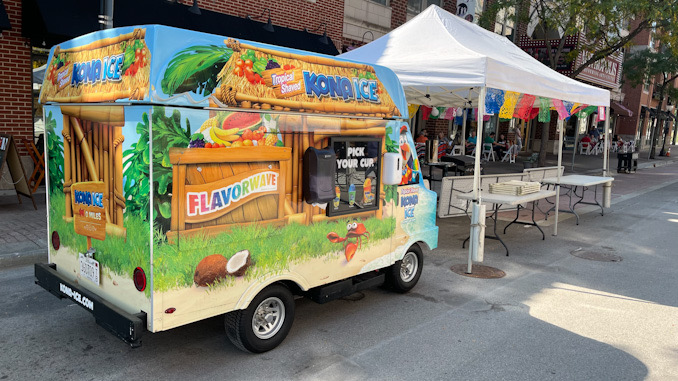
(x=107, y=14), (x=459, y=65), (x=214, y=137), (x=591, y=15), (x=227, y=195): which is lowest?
(x=227, y=195)

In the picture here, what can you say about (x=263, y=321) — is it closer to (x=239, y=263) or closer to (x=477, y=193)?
(x=239, y=263)

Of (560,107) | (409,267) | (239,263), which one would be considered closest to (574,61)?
(560,107)

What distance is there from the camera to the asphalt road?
12.8ft

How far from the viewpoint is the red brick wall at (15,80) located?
920 centimetres

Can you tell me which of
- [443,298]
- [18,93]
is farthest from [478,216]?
[18,93]

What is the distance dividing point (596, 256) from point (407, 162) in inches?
179

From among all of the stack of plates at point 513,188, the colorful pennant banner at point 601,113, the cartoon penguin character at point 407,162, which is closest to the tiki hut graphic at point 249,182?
the cartoon penguin character at point 407,162

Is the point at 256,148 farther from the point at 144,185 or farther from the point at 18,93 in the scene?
the point at 18,93

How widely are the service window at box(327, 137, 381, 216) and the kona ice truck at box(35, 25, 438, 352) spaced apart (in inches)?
0.5

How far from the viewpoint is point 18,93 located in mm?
9469

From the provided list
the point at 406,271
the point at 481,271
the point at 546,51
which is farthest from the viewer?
the point at 546,51

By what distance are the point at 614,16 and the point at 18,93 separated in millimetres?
15987

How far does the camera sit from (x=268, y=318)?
4180 mm

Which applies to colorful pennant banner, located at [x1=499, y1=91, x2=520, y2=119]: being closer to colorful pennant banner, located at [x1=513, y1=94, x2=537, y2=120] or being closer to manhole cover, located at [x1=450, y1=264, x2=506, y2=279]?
colorful pennant banner, located at [x1=513, y1=94, x2=537, y2=120]
